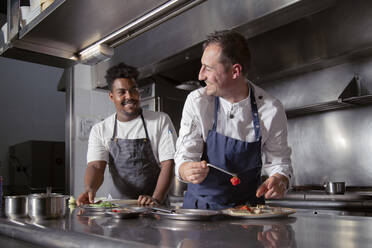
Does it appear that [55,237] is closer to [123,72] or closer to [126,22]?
[126,22]

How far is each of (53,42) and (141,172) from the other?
3.48 feet

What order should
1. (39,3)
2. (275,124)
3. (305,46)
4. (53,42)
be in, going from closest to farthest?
(275,124), (39,3), (53,42), (305,46)

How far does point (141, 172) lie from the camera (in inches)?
103

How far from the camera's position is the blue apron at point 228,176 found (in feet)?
5.77

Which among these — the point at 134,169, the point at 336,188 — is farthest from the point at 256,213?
the point at 336,188

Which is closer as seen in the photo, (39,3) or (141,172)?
(39,3)

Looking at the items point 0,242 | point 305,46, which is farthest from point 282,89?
point 0,242

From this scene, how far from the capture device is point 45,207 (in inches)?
59.1

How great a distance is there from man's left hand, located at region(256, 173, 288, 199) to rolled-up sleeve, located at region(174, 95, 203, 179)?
1.38 ft

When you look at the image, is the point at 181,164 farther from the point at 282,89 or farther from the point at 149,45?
the point at 282,89

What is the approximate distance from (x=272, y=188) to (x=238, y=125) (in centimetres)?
45

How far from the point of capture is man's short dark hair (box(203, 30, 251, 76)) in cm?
182

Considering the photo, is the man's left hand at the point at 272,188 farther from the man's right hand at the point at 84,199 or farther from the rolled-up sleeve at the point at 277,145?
the man's right hand at the point at 84,199

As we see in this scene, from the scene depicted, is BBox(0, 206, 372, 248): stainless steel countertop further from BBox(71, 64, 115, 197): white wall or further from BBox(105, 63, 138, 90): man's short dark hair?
BBox(71, 64, 115, 197): white wall
